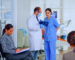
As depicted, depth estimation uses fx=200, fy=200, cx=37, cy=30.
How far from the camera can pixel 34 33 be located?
425 centimetres

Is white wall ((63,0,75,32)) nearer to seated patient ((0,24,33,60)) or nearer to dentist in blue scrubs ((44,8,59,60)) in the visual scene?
dentist in blue scrubs ((44,8,59,60))

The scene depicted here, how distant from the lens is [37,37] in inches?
168

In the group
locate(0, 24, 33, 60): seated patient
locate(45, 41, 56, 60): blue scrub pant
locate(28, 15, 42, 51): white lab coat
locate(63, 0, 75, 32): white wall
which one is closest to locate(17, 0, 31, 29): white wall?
locate(63, 0, 75, 32): white wall

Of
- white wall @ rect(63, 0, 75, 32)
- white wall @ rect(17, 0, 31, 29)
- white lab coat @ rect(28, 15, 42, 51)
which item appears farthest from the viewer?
white wall @ rect(63, 0, 75, 32)

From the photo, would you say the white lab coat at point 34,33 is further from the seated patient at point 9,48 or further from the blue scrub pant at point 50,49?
the seated patient at point 9,48

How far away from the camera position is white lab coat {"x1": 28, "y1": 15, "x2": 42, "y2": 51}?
4176 millimetres

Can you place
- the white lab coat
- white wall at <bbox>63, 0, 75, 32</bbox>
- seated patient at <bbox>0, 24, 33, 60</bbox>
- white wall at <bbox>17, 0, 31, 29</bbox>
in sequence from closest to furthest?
seated patient at <bbox>0, 24, 33, 60</bbox>
the white lab coat
white wall at <bbox>17, 0, 31, 29</bbox>
white wall at <bbox>63, 0, 75, 32</bbox>

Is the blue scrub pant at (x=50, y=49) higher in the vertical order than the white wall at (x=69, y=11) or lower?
lower

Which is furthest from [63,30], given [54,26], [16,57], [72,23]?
[16,57]

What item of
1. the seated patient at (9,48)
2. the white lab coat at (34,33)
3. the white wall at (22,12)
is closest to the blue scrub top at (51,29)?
the white lab coat at (34,33)

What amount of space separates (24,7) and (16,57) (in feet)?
10.6

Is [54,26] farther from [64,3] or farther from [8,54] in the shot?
[64,3]

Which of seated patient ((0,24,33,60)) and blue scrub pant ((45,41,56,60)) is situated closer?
seated patient ((0,24,33,60))

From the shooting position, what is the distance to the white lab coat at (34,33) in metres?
4.18
